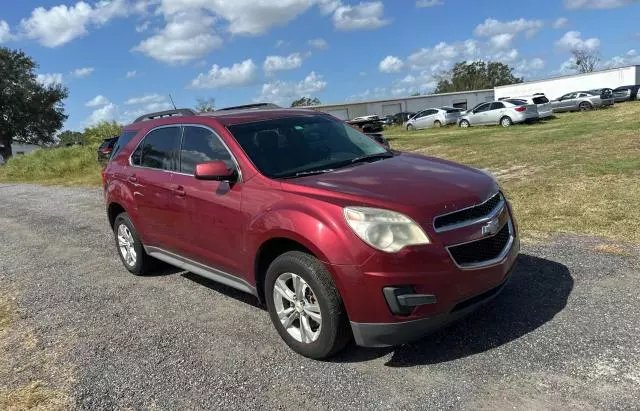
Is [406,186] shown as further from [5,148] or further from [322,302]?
[5,148]

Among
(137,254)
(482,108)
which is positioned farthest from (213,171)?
(482,108)

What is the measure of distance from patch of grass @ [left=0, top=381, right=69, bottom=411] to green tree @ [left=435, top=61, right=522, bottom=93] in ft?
313

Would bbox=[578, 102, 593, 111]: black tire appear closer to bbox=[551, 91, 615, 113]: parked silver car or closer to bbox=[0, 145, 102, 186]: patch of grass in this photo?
bbox=[551, 91, 615, 113]: parked silver car

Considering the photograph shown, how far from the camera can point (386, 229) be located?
3395mm

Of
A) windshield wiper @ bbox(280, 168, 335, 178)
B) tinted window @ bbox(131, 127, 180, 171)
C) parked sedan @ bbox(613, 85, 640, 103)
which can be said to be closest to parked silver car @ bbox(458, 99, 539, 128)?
parked sedan @ bbox(613, 85, 640, 103)

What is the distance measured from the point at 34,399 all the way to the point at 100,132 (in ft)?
90.7

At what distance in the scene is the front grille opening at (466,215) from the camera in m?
3.47

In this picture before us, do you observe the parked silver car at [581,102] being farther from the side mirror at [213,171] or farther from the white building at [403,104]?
the side mirror at [213,171]

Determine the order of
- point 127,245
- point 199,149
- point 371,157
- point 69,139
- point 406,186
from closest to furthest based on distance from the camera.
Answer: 1. point 406,186
2. point 371,157
3. point 199,149
4. point 127,245
5. point 69,139

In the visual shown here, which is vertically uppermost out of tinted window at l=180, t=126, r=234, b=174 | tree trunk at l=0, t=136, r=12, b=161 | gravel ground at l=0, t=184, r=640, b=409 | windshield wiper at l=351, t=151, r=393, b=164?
tree trunk at l=0, t=136, r=12, b=161

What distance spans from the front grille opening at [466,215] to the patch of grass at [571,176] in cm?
286

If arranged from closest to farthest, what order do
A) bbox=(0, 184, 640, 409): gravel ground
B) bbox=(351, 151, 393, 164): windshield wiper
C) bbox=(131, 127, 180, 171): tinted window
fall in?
bbox=(0, 184, 640, 409): gravel ground < bbox=(351, 151, 393, 164): windshield wiper < bbox=(131, 127, 180, 171): tinted window

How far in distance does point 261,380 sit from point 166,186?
7.47 ft

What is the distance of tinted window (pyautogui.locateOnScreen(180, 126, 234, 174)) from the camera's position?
181 inches
